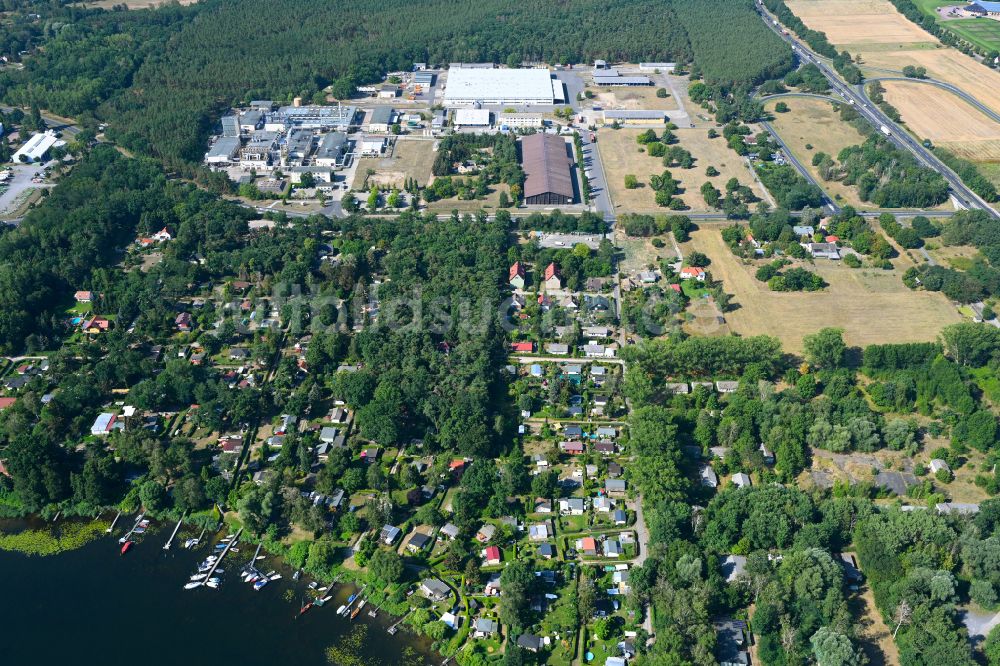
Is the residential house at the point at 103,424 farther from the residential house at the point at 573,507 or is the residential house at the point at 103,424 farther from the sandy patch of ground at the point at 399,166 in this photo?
the sandy patch of ground at the point at 399,166

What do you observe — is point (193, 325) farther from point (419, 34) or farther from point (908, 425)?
point (419, 34)

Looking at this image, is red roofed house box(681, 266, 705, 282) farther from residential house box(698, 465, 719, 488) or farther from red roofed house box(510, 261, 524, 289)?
residential house box(698, 465, 719, 488)

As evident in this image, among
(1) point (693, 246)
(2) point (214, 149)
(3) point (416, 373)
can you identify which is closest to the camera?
(3) point (416, 373)

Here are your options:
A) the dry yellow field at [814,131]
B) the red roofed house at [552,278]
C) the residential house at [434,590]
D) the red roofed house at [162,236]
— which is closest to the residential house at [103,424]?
the red roofed house at [162,236]

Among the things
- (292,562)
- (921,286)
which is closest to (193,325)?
(292,562)

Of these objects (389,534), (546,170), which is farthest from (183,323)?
(546,170)

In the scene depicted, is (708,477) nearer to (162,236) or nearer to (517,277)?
(517,277)
